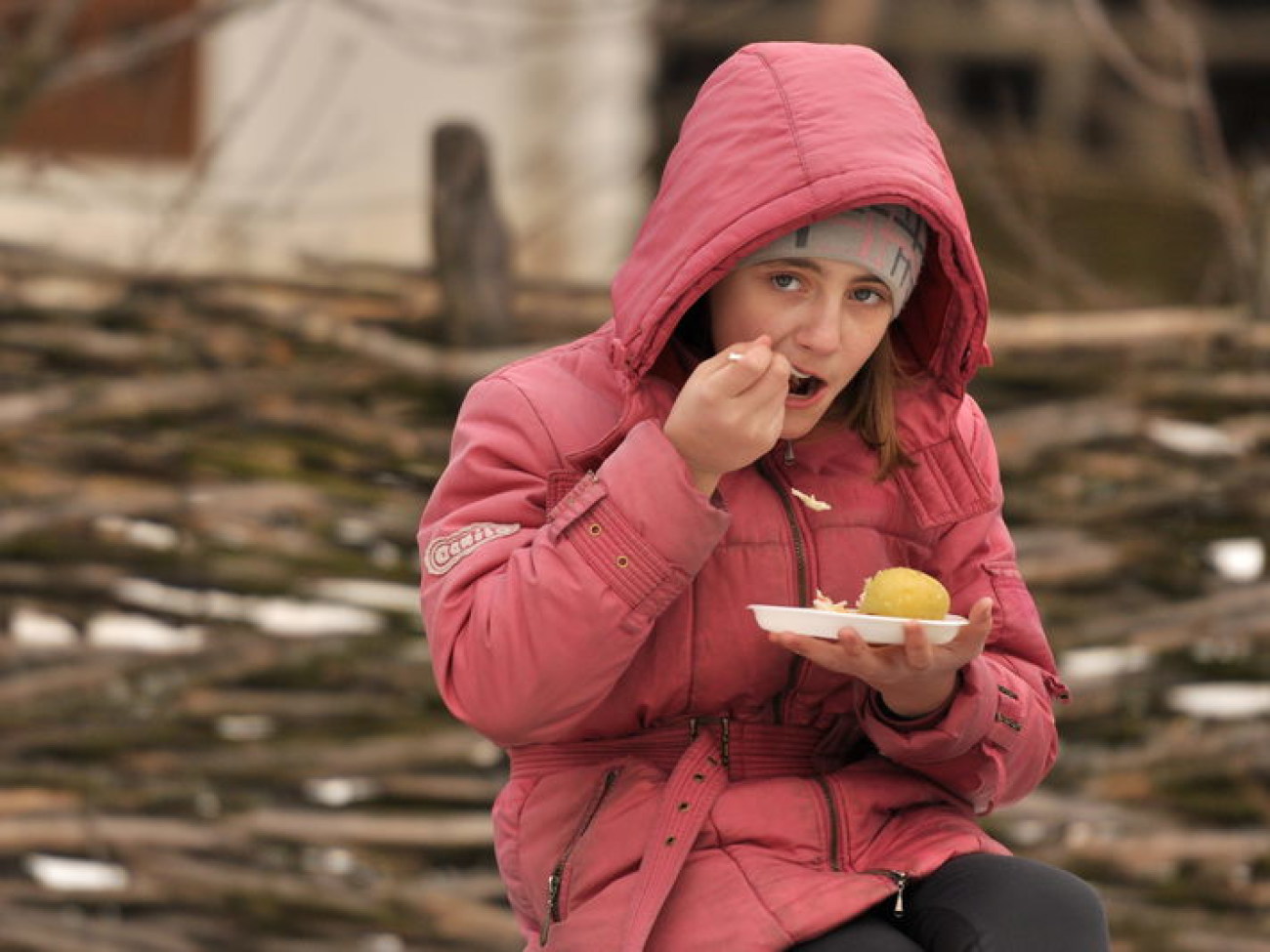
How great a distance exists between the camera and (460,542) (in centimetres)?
186

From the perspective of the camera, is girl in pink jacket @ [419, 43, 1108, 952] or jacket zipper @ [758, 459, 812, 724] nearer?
girl in pink jacket @ [419, 43, 1108, 952]

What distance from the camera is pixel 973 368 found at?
2059 mm

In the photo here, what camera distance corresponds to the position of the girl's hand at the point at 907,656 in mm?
1744

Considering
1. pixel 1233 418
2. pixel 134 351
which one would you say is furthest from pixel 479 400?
pixel 1233 418

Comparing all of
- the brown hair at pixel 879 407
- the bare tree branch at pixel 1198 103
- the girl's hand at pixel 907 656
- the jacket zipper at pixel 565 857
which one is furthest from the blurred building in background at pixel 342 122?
the girl's hand at pixel 907 656

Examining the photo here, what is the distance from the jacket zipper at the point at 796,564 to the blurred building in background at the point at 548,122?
2.91 metres

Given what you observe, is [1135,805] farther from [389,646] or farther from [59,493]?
[59,493]

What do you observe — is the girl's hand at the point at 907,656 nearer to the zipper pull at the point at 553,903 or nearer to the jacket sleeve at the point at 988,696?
the jacket sleeve at the point at 988,696

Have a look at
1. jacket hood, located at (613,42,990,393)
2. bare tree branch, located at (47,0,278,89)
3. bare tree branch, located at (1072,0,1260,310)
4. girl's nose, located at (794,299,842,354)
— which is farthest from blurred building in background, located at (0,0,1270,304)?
girl's nose, located at (794,299,842,354)

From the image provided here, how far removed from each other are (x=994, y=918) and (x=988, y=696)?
0.21 m

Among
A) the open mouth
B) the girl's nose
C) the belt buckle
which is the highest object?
the girl's nose

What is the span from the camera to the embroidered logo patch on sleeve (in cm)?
185

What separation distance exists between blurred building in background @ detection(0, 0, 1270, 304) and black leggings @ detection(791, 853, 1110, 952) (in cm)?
304

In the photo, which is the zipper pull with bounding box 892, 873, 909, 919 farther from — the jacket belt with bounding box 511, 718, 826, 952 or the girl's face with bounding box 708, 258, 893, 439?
the girl's face with bounding box 708, 258, 893, 439
